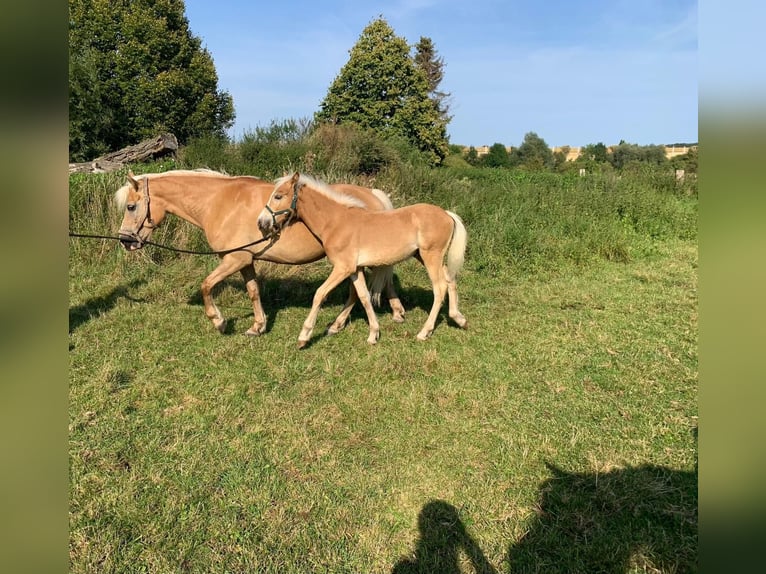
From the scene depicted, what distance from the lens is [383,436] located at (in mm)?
3672

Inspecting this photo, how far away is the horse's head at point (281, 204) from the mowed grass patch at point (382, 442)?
55.1 inches

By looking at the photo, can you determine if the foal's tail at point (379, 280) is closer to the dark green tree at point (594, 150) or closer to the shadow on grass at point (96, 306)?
the shadow on grass at point (96, 306)

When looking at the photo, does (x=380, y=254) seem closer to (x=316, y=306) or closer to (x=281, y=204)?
(x=316, y=306)

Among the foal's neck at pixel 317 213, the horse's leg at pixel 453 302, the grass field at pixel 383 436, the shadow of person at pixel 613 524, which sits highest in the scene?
the foal's neck at pixel 317 213

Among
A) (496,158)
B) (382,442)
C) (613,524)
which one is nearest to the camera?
(613,524)

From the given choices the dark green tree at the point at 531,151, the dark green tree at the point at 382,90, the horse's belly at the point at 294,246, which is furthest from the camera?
the dark green tree at the point at 531,151

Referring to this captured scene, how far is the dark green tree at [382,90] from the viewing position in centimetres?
3244

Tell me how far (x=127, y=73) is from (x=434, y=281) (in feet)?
67.5

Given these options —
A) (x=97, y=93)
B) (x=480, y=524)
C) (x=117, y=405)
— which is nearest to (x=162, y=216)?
(x=117, y=405)

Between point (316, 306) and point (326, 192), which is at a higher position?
point (326, 192)

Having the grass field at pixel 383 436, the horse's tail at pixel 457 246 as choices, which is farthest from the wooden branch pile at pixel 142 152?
the horse's tail at pixel 457 246

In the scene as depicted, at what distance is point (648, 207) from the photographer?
42.2 ft

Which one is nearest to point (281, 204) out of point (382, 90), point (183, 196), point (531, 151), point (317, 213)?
point (317, 213)
